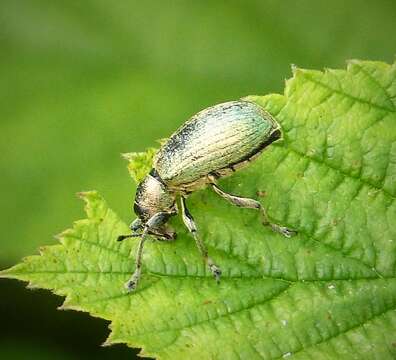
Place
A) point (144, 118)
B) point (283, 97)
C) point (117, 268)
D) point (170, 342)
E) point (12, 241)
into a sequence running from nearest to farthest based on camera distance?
point (170, 342), point (117, 268), point (283, 97), point (12, 241), point (144, 118)

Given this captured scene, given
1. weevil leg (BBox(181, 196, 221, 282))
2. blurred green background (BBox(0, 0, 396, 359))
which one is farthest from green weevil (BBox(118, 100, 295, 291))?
blurred green background (BBox(0, 0, 396, 359))

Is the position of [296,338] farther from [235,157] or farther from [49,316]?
[49,316]

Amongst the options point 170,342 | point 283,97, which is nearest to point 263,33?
point 283,97

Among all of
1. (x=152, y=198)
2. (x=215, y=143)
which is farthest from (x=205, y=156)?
(x=152, y=198)

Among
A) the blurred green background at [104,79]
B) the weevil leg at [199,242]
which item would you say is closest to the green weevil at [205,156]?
the weevil leg at [199,242]

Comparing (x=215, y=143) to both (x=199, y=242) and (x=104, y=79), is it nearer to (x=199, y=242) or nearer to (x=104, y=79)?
(x=199, y=242)

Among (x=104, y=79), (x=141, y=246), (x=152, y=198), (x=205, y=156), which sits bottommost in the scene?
(x=141, y=246)

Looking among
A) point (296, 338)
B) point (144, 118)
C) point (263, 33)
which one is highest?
point (263, 33)
